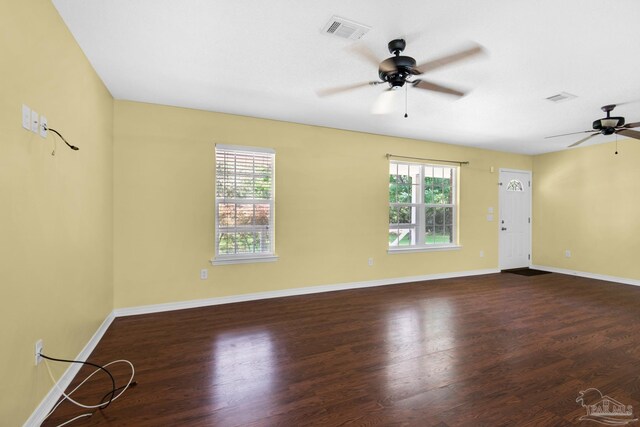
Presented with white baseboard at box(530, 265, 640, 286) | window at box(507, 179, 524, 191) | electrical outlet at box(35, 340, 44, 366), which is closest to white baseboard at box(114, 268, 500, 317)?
white baseboard at box(530, 265, 640, 286)

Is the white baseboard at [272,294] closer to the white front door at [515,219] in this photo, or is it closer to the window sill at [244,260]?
the window sill at [244,260]

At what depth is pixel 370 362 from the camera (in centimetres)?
247

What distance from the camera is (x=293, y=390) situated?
6.79 feet

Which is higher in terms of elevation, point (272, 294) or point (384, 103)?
point (384, 103)

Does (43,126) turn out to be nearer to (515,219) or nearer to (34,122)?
(34,122)

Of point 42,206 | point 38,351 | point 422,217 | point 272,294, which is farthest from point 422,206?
point 38,351

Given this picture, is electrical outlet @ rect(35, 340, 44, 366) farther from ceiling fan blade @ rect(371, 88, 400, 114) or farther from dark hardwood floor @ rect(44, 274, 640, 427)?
ceiling fan blade @ rect(371, 88, 400, 114)

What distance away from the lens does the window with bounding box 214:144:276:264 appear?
4.08 metres

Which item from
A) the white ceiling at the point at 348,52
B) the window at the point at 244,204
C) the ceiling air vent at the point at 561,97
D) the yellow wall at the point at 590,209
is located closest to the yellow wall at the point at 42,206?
the white ceiling at the point at 348,52

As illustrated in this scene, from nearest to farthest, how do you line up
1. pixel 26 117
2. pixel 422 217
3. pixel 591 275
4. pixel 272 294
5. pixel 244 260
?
1. pixel 26 117
2. pixel 244 260
3. pixel 272 294
4. pixel 422 217
5. pixel 591 275

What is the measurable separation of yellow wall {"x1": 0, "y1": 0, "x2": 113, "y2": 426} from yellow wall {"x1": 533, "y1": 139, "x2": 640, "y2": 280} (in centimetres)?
768

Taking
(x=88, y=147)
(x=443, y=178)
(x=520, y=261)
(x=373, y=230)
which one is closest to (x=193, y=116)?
(x=88, y=147)

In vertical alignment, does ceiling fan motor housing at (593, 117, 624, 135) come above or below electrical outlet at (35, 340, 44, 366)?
above

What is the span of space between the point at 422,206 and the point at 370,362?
3.75 m
